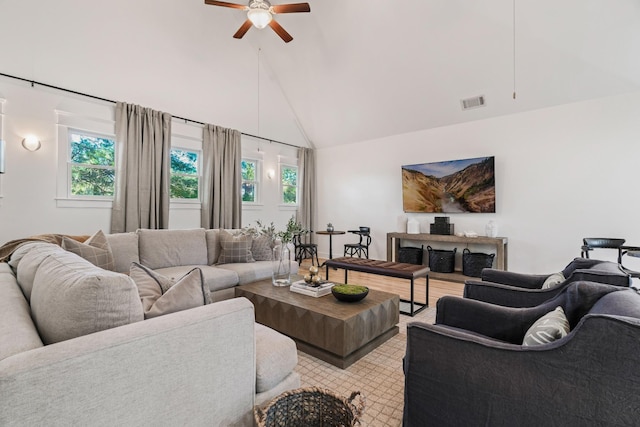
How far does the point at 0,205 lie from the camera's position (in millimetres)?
3551

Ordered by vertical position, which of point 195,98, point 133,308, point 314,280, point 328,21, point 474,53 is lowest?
point 314,280

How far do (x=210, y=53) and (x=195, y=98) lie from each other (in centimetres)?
79

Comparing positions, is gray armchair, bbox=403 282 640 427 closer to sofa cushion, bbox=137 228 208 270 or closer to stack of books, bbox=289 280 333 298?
stack of books, bbox=289 280 333 298

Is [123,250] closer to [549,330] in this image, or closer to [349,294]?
[349,294]

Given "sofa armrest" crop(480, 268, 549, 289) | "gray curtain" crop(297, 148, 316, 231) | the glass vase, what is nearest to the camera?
"sofa armrest" crop(480, 268, 549, 289)

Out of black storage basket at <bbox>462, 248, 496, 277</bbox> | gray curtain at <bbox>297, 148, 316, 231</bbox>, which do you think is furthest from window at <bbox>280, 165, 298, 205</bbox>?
black storage basket at <bbox>462, 248, 496, 277</bbox>

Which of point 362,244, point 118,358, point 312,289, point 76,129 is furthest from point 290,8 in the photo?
point 362,244

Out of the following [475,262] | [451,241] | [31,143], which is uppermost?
[31,143]

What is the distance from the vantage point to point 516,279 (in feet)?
8.11

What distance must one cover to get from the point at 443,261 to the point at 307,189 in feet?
11.9

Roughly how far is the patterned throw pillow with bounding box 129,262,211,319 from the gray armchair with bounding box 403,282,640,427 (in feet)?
3.32

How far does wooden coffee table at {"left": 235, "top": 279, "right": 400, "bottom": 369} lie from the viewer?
2186 mm

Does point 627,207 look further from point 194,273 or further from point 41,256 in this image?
point 41,256

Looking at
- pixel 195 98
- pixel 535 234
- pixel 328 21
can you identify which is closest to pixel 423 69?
pixel 328 21
